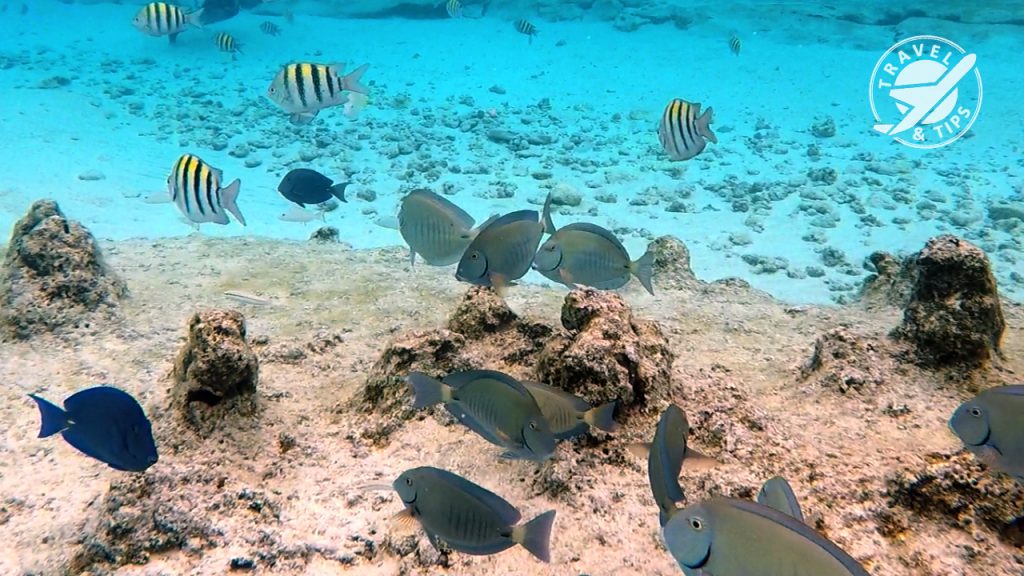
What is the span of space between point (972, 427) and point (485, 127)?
16046 millimetres

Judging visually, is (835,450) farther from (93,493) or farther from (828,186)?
(828,186)

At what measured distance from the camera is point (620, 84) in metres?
23.4

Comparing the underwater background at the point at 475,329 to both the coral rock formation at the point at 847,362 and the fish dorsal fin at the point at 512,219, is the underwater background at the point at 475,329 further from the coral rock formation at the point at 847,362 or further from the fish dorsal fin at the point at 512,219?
the fish dorsal fin at the point at 512,219

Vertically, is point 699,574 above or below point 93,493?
above

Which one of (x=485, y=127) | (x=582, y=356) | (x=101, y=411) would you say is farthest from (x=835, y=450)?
(x=485, y=127)

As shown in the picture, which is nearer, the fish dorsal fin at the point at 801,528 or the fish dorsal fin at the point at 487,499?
the fish dorsal fin at the point at 801,528

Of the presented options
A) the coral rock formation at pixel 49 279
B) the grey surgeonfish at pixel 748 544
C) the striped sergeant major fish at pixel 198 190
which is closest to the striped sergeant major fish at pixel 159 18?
the coral rock formation at pixel 49 279

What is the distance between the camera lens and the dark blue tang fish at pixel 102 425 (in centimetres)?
215

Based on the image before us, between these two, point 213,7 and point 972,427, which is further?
point 213,7

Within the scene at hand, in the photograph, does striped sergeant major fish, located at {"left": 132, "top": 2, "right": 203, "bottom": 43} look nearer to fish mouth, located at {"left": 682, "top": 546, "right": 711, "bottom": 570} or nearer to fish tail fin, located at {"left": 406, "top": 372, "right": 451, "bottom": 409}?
fish tail fin, located at {"left": 406, "top": 372, "right": 451, "bottom": 409}

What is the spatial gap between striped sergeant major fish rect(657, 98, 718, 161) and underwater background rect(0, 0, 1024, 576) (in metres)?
1.41

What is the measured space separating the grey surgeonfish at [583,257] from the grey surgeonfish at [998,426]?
1625 mm

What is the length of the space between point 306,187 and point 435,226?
9.56 ft

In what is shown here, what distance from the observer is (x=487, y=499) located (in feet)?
6.02
